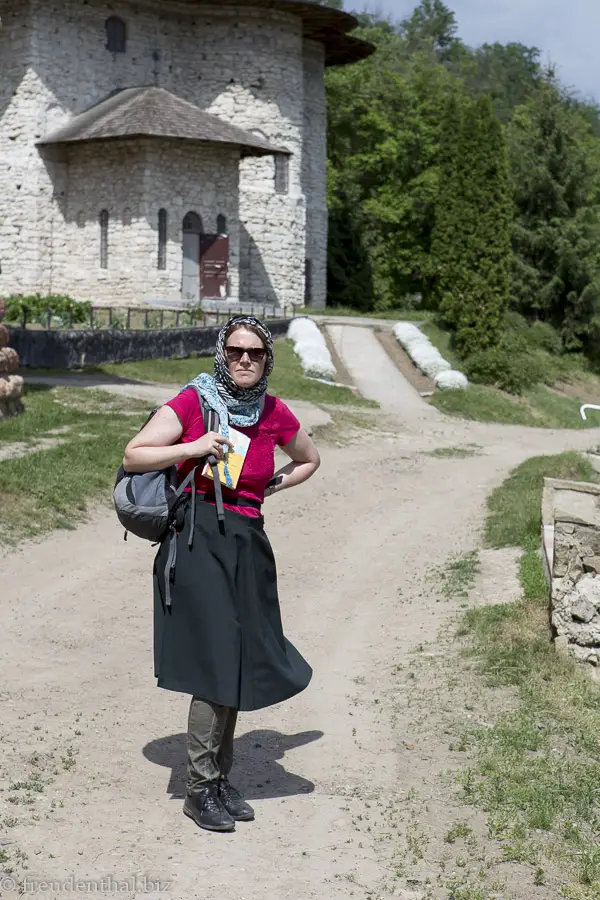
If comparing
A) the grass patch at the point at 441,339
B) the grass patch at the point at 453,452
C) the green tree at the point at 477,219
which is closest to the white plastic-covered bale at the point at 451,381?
the grass patch at the point at 441,339

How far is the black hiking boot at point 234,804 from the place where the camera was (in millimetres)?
5820

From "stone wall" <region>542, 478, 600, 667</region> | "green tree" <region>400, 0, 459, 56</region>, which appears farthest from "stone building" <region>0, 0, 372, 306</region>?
"green tree" <region>400, 0, 459, 56</region>

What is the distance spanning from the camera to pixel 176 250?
127 ft

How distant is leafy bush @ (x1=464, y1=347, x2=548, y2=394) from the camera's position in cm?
3169

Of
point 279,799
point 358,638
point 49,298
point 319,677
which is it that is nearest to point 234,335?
point 279,799

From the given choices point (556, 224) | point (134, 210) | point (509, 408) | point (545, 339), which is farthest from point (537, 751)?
point (556, 224)

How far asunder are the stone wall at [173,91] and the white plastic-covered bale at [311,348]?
18.2ft

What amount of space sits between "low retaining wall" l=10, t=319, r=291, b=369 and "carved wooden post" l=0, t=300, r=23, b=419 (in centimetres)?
722

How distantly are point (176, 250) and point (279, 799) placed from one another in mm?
33565

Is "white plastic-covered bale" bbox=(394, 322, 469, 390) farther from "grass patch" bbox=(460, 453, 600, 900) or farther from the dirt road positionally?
"grass patch" bbox=(460, 453, 600, 900)

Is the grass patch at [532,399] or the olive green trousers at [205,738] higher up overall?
the olive green trousers at [205,738]

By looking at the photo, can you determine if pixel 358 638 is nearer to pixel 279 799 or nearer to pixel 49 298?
pixel 279 799

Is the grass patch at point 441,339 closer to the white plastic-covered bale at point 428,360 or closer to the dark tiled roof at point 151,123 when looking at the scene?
the white plastic-covered bale at point 428,360

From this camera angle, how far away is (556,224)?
39.3m
